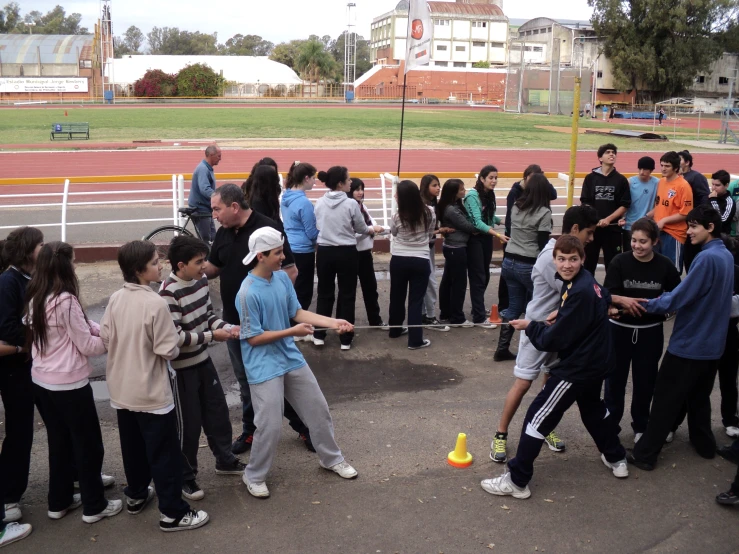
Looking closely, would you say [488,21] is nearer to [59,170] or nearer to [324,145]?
[324,145]

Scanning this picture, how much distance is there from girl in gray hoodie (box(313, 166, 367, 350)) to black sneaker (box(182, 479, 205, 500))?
306 centimetres

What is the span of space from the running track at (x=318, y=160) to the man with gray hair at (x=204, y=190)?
12907 millimetres

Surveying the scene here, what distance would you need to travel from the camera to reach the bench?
3275 centimetres

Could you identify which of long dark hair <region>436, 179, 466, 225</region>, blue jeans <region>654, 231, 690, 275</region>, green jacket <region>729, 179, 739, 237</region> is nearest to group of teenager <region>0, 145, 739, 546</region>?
long dark hair <region>436, 179, 466, 225</region>

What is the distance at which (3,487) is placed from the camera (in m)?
4.19

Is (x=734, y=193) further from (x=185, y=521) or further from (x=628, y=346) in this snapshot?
(x=185, y=521)

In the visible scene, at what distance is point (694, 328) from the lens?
4832mm

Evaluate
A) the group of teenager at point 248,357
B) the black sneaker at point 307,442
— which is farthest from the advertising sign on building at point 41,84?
the black sneaker at point 307,442

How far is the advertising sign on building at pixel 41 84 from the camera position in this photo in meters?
70.4

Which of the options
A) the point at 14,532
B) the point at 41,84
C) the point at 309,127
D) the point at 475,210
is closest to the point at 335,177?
the point at 475,210

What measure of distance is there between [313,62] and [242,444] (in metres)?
98.5

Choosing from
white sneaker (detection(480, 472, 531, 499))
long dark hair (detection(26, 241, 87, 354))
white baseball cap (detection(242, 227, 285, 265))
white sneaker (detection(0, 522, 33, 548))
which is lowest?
white sneaker (detection(0, 522, 33, 548))

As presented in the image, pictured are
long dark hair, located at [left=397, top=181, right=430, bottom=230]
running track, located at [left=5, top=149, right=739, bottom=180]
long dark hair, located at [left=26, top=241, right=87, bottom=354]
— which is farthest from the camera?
running track, located at [left=5, top=149, right=739, bottom=180]

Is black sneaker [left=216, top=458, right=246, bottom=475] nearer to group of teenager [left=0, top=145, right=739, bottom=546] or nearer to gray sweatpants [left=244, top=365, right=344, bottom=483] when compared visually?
group of teenager [left=0, top=145, right=739, bottom=546]
